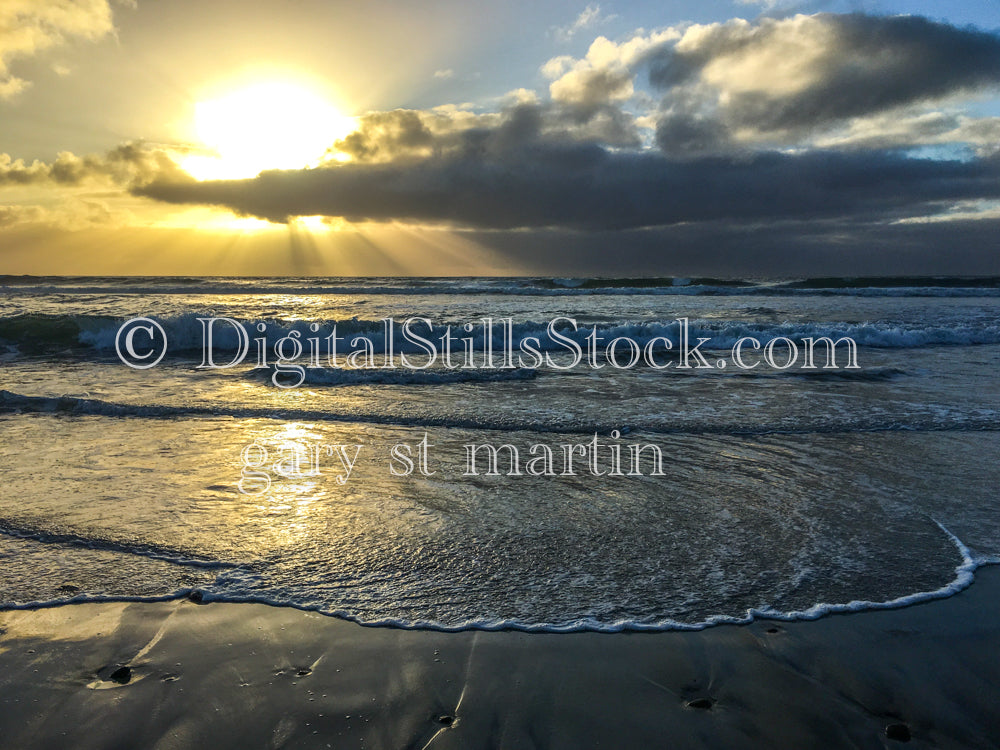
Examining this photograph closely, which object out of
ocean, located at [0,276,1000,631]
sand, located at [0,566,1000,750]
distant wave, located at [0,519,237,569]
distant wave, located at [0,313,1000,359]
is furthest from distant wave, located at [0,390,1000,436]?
distant wave, located at [0,313,1000,359]

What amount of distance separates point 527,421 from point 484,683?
5.09 meters

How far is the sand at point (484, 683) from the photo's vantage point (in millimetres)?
2344

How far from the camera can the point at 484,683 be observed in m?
2.64

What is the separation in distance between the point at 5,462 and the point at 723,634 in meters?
6.45

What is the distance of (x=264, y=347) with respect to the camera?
53.3ft

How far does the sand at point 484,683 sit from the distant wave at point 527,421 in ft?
13.4

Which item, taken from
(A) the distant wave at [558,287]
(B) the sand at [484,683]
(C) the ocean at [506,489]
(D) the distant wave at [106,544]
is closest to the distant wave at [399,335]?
(C) the ocean at [506,489]

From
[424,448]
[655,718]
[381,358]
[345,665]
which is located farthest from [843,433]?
[381,358]

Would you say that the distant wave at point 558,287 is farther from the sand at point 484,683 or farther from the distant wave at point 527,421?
the sand at point 484,683

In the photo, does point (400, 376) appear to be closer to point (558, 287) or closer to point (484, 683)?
point (484, 683)

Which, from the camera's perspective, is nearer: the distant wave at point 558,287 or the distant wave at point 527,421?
the distant wave at point 527,421

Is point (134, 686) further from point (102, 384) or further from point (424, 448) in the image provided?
point (102, 384)

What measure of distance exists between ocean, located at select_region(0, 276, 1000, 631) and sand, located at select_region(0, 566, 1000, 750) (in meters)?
0.21

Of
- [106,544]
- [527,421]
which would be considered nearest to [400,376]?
[527,421]
